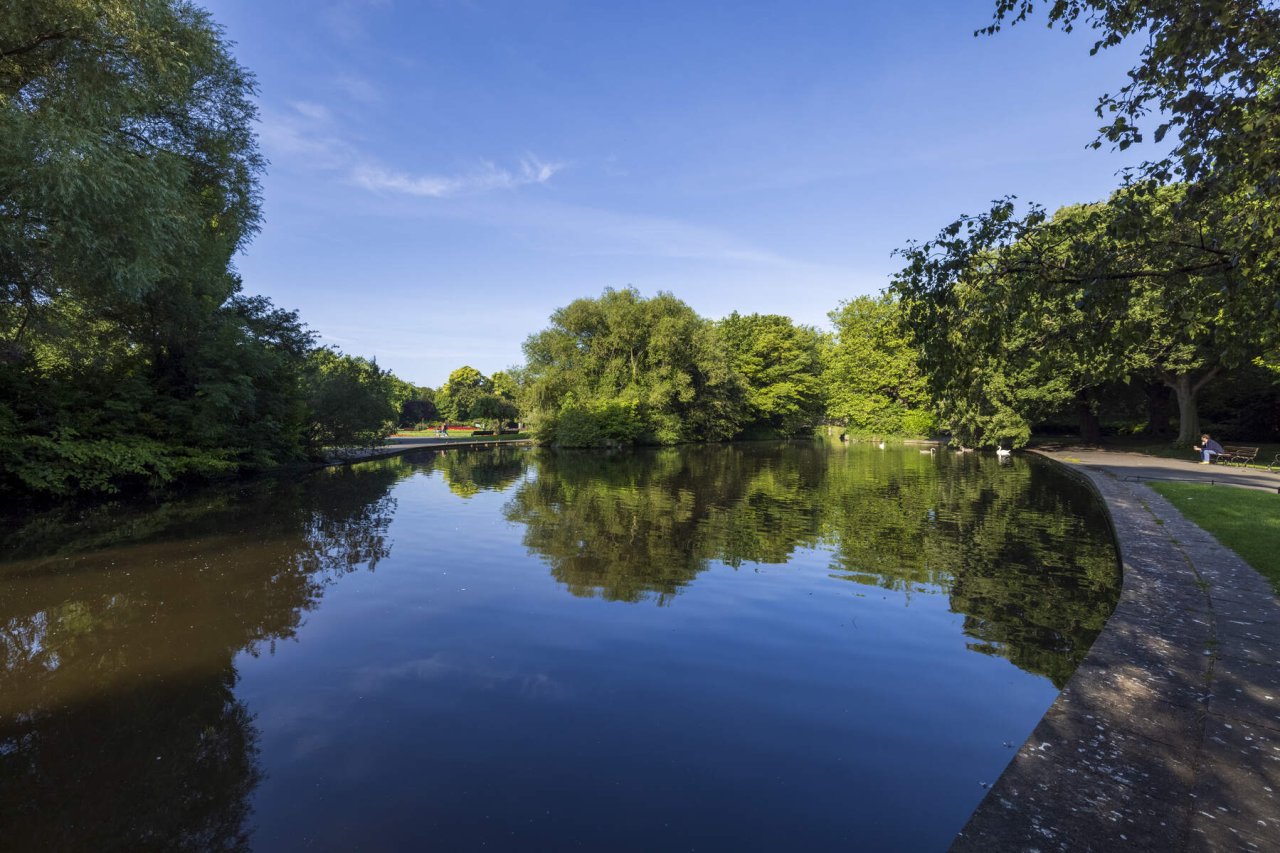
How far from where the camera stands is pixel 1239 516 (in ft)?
39.4

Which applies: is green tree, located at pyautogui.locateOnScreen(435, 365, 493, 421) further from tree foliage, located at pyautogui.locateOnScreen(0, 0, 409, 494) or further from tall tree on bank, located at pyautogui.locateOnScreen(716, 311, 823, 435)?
tree foliage, located at pyautogui.locateOnScreen(0, 0, 409, 494)

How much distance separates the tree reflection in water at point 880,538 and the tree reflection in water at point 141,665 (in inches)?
166

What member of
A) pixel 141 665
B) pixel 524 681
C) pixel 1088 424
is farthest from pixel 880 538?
pixel 1088 424

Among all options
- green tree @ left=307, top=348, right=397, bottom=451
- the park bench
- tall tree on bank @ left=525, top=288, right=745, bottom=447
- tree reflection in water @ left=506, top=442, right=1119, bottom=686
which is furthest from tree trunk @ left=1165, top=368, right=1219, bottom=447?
green tree @ left=307, top=348, right=397, bottom=451

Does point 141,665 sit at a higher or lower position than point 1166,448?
lower

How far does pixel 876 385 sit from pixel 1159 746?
60674 millimetres

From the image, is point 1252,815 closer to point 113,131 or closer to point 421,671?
point 421,671

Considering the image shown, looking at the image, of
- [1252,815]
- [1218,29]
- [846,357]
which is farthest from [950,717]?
[846,357]

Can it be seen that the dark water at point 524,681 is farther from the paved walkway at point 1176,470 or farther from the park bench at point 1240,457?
the park bench at point 1240,457

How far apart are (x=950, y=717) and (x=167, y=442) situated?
883 inches

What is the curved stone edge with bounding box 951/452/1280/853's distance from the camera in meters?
3.20

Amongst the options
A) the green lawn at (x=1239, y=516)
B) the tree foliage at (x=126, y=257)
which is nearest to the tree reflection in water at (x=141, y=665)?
the tree foliage at (x=126, y=257)

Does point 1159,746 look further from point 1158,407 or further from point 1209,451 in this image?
point 1158,407

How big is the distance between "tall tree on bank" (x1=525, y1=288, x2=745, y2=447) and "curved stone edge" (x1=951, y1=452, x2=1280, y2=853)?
37.3 m
